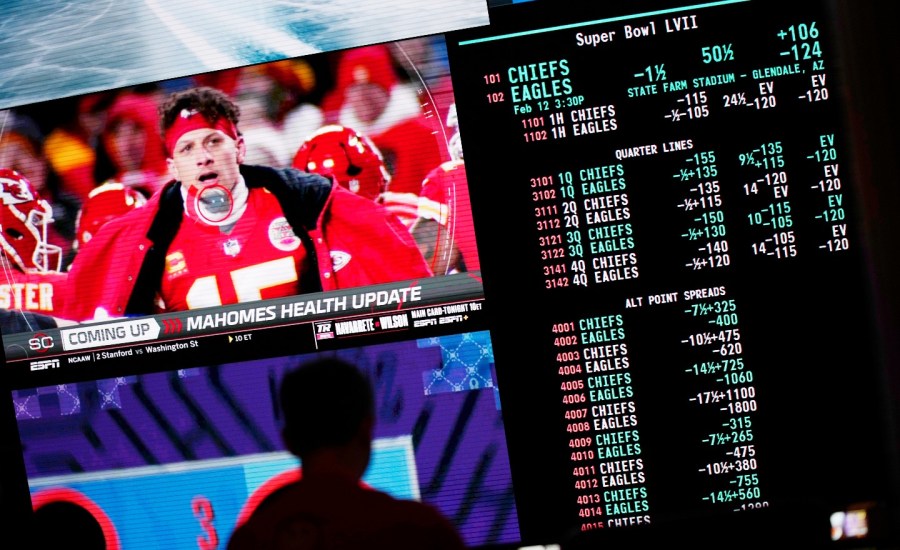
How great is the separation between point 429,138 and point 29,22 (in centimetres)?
175

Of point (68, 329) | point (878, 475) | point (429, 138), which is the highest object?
point (429, 138)

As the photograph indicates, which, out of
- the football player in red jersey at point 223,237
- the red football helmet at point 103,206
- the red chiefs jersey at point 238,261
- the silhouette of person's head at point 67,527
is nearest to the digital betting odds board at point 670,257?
the football player in red jersey at point 223,237

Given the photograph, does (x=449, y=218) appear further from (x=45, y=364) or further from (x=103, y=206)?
(x=45, y=364)

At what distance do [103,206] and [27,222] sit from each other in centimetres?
34

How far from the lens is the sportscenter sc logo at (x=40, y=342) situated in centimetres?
399

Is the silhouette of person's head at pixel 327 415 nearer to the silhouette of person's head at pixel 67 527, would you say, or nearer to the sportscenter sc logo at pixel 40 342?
the silhouette of person's head at pixel 67 527

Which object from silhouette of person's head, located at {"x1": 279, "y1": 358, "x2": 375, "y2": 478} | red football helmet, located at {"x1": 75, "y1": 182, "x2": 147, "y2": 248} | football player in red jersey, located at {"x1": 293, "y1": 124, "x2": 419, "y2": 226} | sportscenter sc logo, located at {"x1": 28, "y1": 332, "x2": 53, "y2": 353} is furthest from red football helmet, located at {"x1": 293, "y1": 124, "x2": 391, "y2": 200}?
silhouette of person's head, located at {"x1": 279, "y1": 358, "x2": 375, "y2": 478}

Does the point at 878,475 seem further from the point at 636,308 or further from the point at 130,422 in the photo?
the point at 130,422

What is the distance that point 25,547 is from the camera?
4051mm

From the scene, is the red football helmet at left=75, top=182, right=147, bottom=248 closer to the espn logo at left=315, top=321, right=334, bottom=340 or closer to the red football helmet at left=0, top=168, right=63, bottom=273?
the red football helmet at left=0, top=168, right=63, bottom=273

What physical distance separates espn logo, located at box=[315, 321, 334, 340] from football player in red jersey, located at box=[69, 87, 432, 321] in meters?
0.15

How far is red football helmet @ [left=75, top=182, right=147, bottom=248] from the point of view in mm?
3936

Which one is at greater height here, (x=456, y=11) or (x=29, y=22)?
(x=29, y=22)

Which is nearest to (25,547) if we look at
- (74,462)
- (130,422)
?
(74,462)
